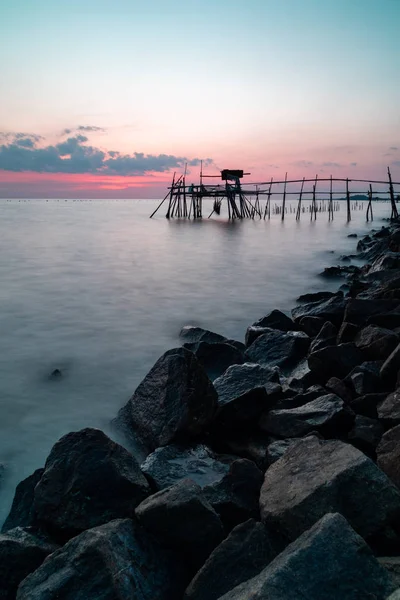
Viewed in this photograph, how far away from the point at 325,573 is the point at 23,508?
2297 mm

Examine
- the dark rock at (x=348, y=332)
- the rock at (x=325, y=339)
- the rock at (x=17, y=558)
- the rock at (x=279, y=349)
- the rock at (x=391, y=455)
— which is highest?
the rock at (x=391, y=455)

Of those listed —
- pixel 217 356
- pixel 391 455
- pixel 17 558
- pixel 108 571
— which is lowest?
pixel 17 558

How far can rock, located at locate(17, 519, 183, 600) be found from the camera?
2224 millimetres

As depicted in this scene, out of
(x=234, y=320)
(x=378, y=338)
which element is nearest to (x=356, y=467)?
(x=378, y=338)

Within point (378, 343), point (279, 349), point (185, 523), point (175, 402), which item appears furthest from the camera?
point (279, 349)

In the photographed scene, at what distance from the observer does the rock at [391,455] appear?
103 inches

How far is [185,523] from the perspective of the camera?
248 cm

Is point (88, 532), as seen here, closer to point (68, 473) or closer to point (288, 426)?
point (68, 473)

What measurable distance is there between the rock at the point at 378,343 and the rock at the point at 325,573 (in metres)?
3.25

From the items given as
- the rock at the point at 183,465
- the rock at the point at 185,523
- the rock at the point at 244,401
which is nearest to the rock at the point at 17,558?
the rock at the point at 185,523

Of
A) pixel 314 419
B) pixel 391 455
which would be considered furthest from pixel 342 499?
pixel 314 419

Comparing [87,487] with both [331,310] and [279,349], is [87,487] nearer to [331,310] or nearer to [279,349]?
[279,349]

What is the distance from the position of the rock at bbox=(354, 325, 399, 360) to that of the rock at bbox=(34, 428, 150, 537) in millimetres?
2901

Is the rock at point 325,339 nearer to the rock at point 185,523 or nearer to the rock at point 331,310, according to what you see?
the rock at point 331,310
